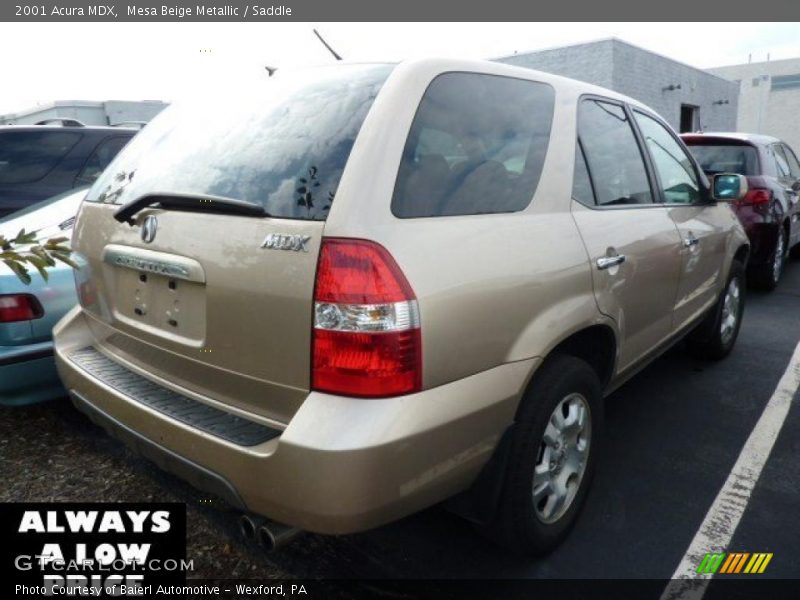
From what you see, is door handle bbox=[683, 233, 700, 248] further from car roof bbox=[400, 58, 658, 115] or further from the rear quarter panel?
the rear quarter panel

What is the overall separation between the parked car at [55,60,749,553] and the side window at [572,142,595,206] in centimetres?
1

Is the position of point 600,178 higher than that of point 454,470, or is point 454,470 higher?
point 600,178

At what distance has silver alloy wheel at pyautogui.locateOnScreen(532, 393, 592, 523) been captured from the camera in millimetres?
2266

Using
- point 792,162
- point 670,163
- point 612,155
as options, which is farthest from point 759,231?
point 612,155

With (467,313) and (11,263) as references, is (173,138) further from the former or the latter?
(467,313)

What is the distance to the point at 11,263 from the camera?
5.10 ft

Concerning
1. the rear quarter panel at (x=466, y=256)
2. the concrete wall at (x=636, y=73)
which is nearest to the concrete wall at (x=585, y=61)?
the concrete wall at (x=636, y=73)

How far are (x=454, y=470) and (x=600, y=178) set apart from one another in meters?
1.49

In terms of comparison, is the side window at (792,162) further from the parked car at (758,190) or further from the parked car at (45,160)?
the parked car at (45,160)

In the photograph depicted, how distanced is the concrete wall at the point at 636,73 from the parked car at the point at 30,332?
62.2 feet

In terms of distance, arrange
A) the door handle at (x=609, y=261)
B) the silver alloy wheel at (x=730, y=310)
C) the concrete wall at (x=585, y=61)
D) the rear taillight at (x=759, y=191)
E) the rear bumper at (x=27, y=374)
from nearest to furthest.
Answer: the door handle at (x=609, y=261)
the rear bumper at (x=27, y=374)
the silver alloy wheel at (x=730, y=310)
the rear taillight at (x=759, y=191)
the concrete wall at (x=585, y=61)

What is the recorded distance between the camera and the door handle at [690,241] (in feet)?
10.8

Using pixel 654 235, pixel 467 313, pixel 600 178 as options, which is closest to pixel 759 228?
pixel 654 235

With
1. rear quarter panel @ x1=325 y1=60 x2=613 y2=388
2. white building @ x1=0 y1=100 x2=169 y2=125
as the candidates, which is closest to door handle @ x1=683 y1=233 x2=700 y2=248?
rear quarter panel @ x1=325 y1=60 x2=613 y2=388
